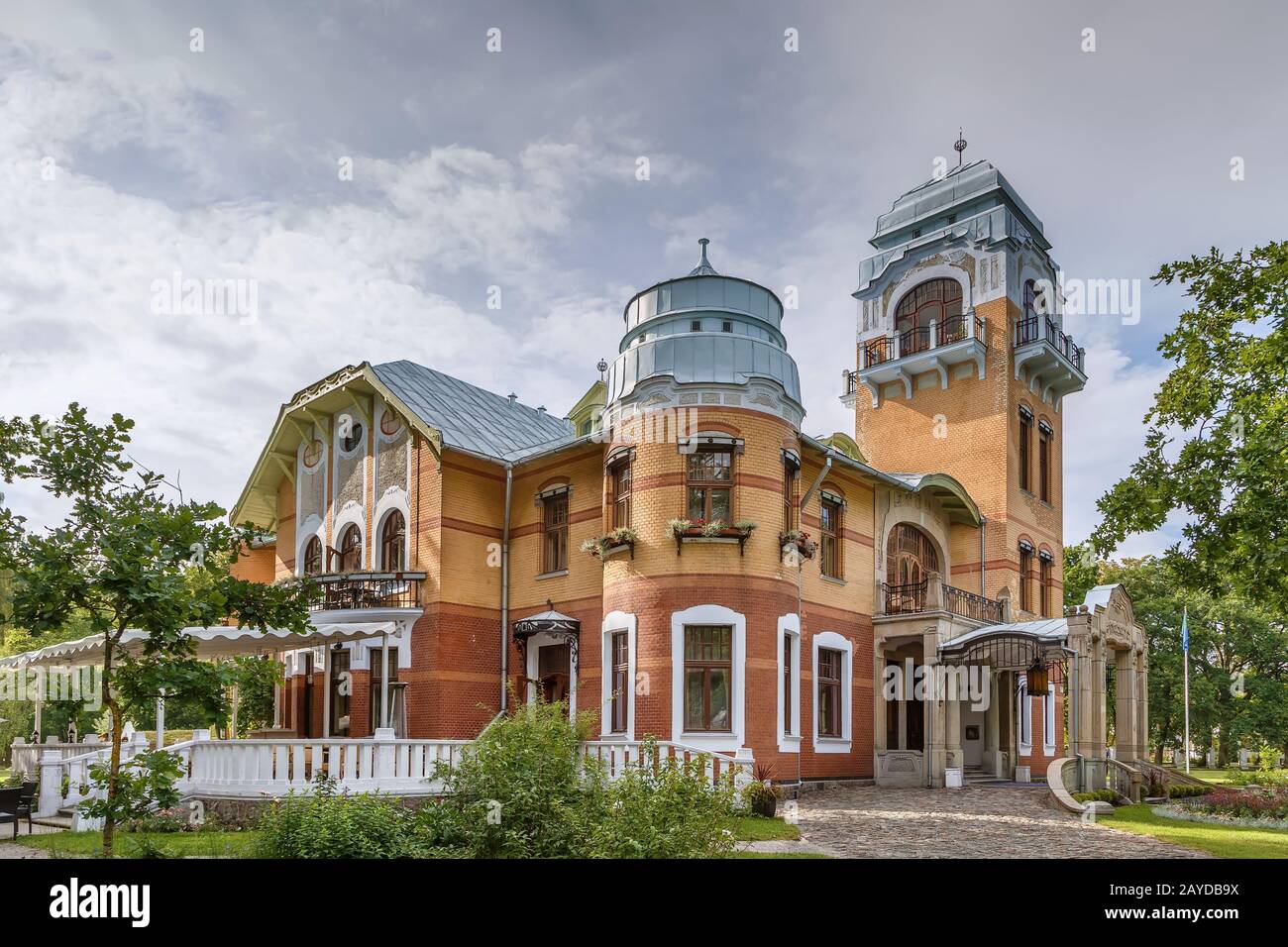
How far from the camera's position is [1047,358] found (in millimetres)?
27328

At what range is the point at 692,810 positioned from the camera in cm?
990

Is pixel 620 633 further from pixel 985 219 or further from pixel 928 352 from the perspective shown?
pixel 985 219

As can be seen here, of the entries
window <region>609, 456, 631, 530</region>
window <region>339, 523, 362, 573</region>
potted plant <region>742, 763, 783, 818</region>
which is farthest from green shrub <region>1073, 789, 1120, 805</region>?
window <region>339, 523, 362, 573</region>

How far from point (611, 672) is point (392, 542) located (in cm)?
624

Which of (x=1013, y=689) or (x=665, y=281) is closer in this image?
(x=665, y=281)

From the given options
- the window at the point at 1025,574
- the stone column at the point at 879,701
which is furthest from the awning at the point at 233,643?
the window at the point at 1025,574

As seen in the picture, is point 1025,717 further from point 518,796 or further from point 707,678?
point 518,796

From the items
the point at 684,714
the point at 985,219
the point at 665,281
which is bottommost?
the point at 684,714

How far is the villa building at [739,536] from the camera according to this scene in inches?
755

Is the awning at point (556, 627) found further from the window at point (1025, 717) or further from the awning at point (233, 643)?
the window at point (1025, 717)
